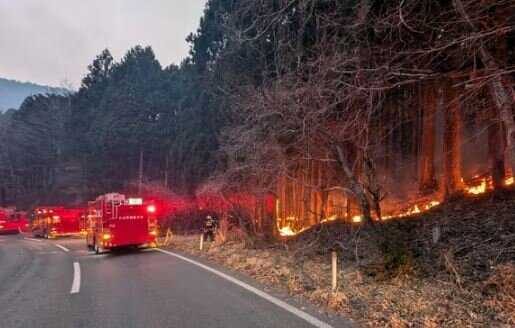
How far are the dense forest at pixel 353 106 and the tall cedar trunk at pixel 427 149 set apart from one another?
0.05 m

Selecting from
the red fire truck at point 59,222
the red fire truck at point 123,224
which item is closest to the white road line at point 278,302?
the red fire truck at point 123,224

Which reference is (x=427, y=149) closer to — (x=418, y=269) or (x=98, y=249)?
(x=418, y=269)

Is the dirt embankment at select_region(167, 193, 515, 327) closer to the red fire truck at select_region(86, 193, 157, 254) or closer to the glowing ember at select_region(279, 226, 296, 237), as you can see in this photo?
the glowing ember at select_region(279, 226, 296, 237)

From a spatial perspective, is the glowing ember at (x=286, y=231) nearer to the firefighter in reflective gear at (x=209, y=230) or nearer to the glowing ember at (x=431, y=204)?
the firefighter in reflective gear at (x=209, y=230)

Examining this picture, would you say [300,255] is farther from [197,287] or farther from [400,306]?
[400,306]

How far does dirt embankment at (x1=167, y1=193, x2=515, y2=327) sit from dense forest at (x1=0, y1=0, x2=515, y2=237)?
1222 mm

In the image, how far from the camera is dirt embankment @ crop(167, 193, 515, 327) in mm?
6258

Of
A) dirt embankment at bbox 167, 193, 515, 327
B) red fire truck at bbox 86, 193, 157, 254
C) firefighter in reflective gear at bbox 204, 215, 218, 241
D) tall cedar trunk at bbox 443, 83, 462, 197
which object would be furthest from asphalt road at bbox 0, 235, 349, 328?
tall cedar trunk at bbox 443, 83, 462, 197

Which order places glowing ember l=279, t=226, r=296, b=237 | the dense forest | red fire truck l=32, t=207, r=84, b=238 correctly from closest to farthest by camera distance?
the dense forest < glowing ember l=279, t=226, r=296, b=237 < red fire truck l=32, t=207, r=84, b=238

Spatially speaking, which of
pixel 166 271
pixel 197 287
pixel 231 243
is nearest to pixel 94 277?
pixel 166 271

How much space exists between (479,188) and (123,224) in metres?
12.8

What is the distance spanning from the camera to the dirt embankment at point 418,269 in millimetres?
6258

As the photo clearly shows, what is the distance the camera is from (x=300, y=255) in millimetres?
12461

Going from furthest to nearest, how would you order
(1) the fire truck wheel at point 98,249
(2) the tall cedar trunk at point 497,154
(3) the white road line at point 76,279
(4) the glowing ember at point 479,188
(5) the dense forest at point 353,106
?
(1) the fire truck wheel at point 98,249, (4) the glowing ember at point 479,188, (2) the tall cedar trunk at point 497,154, (3) the white road line at point 76,279, (5) the dense forest at point 353,106
